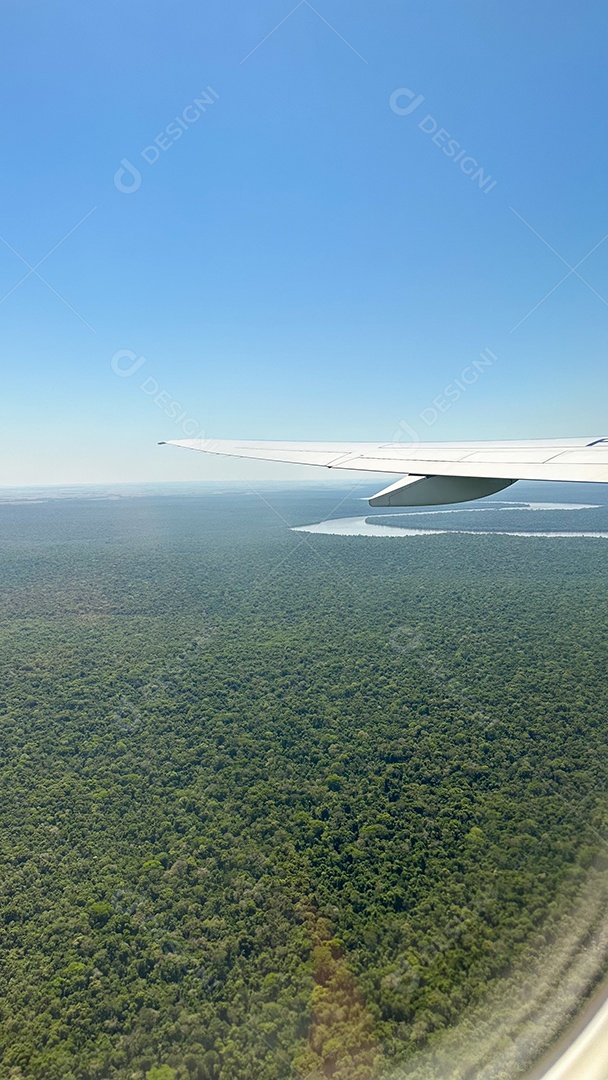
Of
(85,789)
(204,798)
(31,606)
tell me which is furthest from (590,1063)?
(31,606)

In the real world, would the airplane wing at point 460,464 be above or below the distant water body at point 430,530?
above

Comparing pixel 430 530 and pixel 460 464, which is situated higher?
pixel 460 464

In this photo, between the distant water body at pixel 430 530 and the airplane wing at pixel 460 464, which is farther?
the distant water body at pixel 430 530

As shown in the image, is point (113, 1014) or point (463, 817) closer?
point (113, 1014)

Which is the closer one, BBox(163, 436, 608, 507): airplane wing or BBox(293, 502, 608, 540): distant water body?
BBox(163, 436, 608, 507): airplane wing

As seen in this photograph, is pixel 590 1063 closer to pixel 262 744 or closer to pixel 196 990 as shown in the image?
pixel 196 990

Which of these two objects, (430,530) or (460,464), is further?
(430,530)

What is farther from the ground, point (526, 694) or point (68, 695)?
point (526, 694)

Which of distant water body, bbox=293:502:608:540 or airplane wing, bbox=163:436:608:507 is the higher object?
airplane wing, bbox=163:436:608:507
